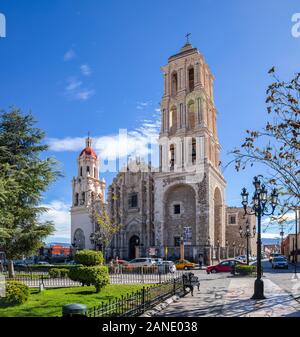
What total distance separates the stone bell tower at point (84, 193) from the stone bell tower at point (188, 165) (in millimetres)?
12968

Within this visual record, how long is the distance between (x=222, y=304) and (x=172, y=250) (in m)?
32.9

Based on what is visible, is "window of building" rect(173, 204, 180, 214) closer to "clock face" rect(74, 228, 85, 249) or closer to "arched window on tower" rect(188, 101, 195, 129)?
"arched window on tower" rect(188, 101, 195, 129)

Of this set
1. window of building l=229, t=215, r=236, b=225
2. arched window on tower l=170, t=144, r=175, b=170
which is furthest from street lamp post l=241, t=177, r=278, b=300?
window of building l=229, t=215, r=236, b=225

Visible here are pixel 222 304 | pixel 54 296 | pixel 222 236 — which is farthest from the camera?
pixel 222 236

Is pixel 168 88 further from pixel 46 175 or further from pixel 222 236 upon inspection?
pixel 46 175

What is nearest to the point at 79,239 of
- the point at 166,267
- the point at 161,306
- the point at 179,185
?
the point at 179,185

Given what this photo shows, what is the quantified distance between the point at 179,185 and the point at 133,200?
8.24 m

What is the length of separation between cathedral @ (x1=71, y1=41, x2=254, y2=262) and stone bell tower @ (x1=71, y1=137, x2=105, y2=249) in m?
1.50

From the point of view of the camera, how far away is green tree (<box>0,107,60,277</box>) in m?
14.1

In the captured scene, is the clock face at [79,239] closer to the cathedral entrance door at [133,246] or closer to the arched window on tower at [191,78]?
the cathedral entrance door at [133,246]

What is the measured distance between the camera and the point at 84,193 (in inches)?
2197

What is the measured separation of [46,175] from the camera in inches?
672

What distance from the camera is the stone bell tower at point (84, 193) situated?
55.4 m
